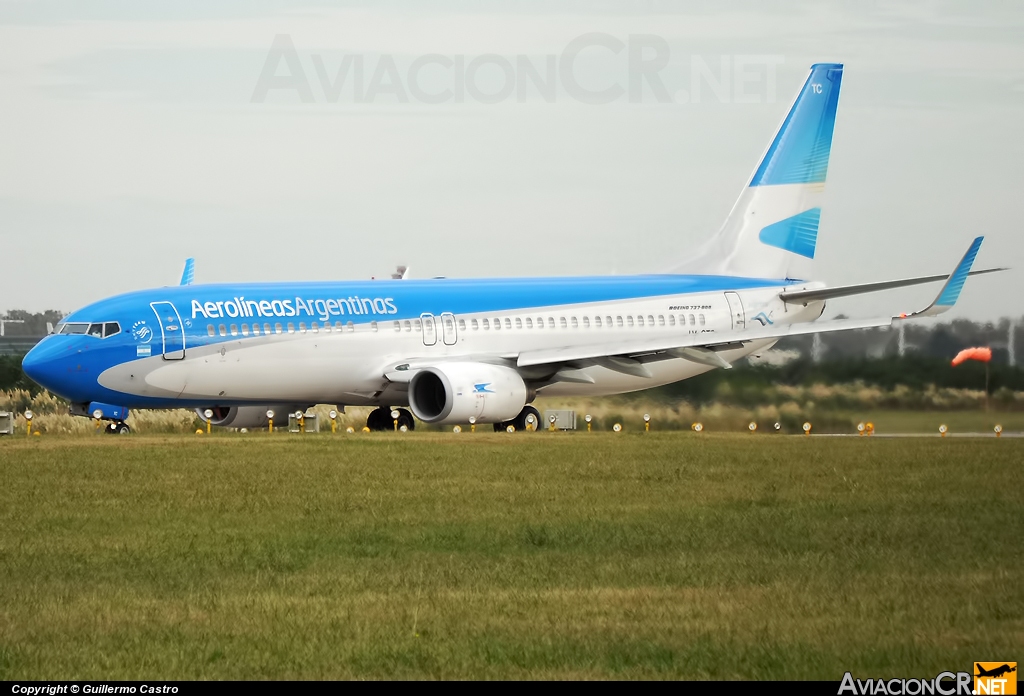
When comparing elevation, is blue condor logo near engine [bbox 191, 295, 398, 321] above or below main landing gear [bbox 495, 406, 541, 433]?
above

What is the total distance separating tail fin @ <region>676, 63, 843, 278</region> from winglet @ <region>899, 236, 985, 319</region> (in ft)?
28.7

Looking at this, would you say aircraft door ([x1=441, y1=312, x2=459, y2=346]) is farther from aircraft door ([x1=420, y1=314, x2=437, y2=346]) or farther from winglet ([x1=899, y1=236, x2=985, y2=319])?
winglet ([x1=899, y1=236, x2=985, y2=319])

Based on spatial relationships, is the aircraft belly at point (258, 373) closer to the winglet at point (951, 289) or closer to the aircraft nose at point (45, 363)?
the aircraft nose at point (45, 363)

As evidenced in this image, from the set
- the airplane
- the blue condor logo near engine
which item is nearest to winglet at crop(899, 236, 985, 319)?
the airplane

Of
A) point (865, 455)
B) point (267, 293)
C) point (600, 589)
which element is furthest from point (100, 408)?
point (600, 589)

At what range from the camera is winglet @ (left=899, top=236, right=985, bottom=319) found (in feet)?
103

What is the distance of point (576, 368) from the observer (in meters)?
35.4

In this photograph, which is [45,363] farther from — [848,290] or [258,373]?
[848,290]

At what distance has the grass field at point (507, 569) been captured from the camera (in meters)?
9.48

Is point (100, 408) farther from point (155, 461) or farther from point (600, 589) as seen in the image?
point (600, 589)

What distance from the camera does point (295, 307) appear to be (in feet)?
108

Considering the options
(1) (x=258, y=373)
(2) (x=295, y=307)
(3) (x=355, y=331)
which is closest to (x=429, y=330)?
(3) (x=355, y=331)

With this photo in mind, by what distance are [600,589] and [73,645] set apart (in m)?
3.92

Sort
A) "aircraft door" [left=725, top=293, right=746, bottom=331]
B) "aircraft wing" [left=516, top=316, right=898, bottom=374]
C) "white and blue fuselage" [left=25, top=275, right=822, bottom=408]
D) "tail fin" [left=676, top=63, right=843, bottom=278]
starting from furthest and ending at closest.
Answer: "tail fin" [left=676, top=63, right=843, bottom=278] < "aircraft door" [left=725, top=293, right=746, bottom=331] < "aircraft wing" [left=516, top=316, right=898, bottom=374] < "white and blue fuselage" [left=25, top=275, right=822, bottom=408]
